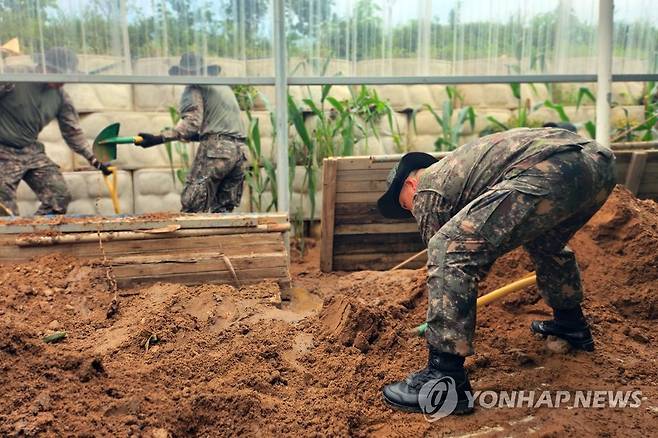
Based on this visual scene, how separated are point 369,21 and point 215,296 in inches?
103

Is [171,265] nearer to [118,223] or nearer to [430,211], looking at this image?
[118,223]

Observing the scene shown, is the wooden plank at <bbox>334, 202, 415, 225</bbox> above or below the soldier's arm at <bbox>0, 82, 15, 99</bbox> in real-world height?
below

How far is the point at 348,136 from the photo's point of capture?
593 cm

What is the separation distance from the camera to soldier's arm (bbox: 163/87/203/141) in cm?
498

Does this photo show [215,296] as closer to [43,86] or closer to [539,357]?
[539,357]

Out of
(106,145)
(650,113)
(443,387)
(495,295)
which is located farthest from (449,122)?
(443,387)

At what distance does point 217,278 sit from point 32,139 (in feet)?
8.24

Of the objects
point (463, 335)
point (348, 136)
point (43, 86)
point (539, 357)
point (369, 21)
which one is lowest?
point (539, 357)

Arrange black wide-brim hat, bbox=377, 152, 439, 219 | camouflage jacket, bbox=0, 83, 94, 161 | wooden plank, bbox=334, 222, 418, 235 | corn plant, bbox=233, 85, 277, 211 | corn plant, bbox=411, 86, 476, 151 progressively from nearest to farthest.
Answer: black wide-brim hat, bbox=377, 152, 439, 219, wooden plank, bbox=334, 222, 418, 235, camouflage jacket, bbox=0, 83, 94, 161, corn plant, bbox=233, 85, 277, 211, corn plant, bbox=411, 86, 476, 151

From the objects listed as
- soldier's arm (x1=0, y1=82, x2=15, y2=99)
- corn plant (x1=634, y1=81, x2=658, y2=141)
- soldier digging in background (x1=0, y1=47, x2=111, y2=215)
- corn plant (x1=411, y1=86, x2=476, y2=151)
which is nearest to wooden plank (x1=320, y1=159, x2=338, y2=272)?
soldier digging in background (x1=0, y1=47, x2=111, y2=215)

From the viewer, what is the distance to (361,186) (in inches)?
178

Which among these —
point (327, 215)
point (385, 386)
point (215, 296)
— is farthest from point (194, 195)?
point (385, 386)

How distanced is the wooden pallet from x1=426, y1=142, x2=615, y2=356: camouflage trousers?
7.08 feet

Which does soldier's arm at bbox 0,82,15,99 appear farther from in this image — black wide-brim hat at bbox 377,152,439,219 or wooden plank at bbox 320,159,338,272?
black wide-brim hat at bbox 377,152,439,219
